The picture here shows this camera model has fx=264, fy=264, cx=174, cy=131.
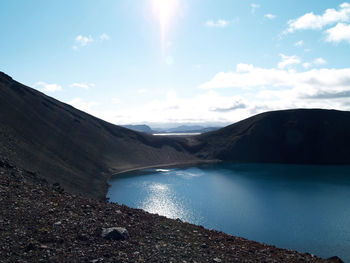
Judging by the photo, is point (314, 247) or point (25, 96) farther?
point (25, 96)

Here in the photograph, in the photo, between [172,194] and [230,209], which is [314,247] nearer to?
[230,209]

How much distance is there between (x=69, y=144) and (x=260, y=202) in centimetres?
5546

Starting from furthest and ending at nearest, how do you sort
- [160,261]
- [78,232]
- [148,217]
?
[148,217] → [78,232] → [160,261]

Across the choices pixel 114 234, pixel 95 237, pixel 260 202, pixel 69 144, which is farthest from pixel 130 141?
pixel 95 237

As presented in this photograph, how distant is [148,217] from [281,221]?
3052 centimetres

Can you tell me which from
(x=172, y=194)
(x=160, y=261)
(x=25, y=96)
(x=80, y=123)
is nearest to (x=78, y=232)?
(x=160, y=261)

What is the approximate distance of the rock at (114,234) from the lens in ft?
39.5

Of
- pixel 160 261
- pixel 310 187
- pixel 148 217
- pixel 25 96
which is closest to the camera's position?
pixel 160 261

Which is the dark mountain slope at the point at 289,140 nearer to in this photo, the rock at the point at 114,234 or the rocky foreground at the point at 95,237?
the rocky foreground at the point at 95,237

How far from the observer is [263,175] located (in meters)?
85.5

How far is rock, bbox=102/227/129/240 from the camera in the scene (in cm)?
1204

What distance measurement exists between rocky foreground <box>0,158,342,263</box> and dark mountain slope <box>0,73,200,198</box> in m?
28.4

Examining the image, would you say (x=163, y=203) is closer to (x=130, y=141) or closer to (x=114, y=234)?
(x=114, y=234)

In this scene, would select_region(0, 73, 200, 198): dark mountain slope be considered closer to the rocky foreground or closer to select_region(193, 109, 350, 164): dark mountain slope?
select_region(193, 109, 350, 164): dark mountain slope
